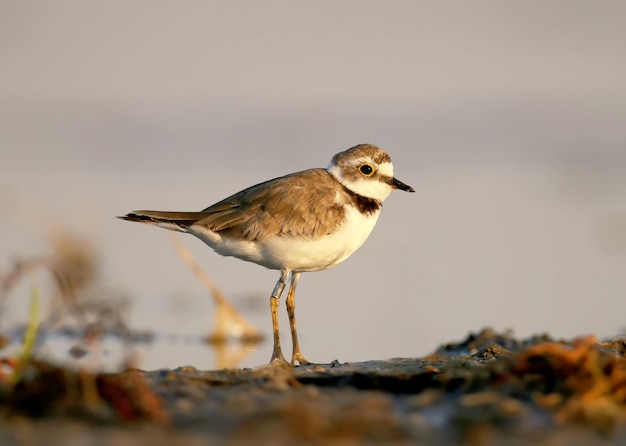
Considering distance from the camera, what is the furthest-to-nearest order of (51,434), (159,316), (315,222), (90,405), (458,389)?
1. (159,316)
2. (315,222)
3. (458,389)
4. (90,405)
5. (51,434)

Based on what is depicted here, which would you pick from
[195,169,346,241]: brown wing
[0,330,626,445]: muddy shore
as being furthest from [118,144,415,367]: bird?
[0,330,626,445]: muddy shore

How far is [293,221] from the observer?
689cm

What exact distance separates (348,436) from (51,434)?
994 mm

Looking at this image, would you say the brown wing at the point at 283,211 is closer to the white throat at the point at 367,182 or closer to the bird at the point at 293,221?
the bird at the point at 293,221

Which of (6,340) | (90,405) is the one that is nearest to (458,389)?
(90,405)

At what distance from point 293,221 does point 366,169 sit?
86cm

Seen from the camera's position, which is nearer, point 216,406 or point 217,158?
point 216,406

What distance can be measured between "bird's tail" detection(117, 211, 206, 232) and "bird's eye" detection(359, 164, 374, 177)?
1.21 meters

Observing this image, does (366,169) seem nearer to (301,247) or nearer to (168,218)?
(301,247)

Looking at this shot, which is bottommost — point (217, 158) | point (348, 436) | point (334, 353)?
point (348, 436)

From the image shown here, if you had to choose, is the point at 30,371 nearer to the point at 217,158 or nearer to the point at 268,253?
the point at 268,253

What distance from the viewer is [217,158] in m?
13.4

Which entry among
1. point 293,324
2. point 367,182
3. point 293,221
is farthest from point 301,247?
point 367,182

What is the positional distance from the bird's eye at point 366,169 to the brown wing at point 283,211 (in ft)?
0.99
